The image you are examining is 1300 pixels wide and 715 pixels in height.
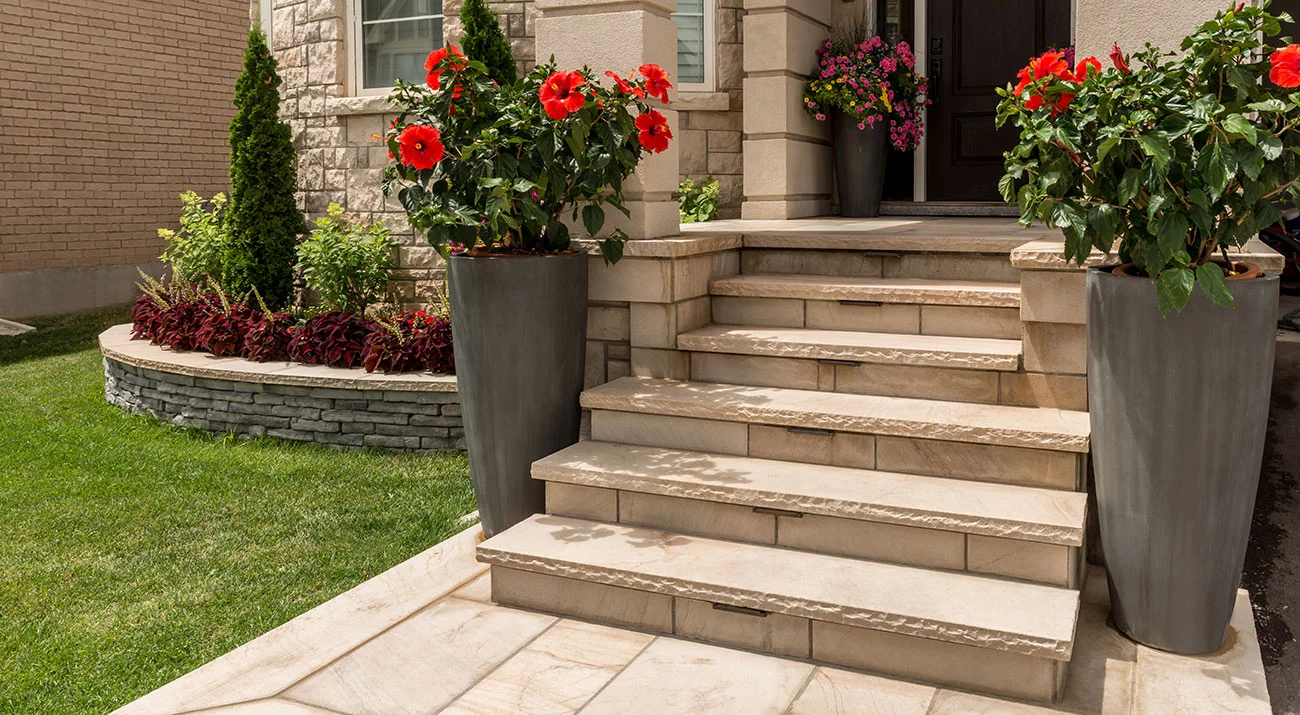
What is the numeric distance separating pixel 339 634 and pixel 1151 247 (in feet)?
7.85

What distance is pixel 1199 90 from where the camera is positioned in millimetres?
2633

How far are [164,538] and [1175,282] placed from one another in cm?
360

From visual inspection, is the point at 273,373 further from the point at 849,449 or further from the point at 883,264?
the point at 849,449

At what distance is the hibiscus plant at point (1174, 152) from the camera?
2488 mm

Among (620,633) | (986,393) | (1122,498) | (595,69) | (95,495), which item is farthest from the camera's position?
(95,495)

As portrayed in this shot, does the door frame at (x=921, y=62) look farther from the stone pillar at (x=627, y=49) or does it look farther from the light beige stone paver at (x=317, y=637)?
the light beige stone paver at (x=317, y=637)

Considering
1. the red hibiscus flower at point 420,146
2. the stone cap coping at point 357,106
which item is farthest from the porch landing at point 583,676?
the stone cap coping at point 357,106

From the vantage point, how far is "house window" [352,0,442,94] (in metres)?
6.72

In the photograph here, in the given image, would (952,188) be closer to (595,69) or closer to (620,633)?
(595,69)

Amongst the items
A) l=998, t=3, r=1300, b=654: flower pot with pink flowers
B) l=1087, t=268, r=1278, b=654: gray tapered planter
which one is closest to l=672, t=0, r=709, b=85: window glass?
l=998, t=3, r=1300, b=654: flower pot with pink flowers

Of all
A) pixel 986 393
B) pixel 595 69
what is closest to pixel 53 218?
pixel 595 69

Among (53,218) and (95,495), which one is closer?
(95,495)

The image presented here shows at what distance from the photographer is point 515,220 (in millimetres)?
3492

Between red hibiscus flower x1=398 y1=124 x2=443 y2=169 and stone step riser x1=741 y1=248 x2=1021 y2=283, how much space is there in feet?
5.11
